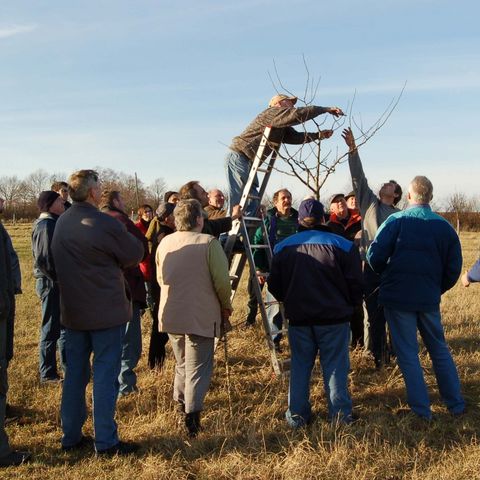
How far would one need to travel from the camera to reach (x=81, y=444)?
15.3 feet

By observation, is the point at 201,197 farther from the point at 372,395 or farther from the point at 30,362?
the point at 30,362

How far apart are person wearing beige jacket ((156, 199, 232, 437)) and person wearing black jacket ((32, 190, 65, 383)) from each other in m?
1.93

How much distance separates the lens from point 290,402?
5055mm

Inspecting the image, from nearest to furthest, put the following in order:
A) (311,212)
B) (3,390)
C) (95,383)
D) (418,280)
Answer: (3,390)
(95,383)
(311,212)
(418,280)

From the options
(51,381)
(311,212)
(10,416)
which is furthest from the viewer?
(51,381)

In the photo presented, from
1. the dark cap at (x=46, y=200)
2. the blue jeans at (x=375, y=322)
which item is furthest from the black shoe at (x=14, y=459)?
the blue jeans at (x=375, y=322)

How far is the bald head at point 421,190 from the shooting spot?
5.25 meters

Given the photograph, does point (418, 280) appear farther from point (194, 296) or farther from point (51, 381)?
point (51, 381)

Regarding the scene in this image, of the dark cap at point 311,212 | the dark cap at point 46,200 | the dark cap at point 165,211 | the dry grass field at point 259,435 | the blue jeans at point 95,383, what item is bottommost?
the dry grass field at point 259,435

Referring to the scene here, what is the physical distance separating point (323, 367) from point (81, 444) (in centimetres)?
214

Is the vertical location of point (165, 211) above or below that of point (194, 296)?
above

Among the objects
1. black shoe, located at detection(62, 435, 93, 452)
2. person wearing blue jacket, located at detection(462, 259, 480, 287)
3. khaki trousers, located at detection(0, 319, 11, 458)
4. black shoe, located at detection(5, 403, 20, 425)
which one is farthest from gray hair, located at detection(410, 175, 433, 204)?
black shoe, located at detection(5, 403, 20, 425)

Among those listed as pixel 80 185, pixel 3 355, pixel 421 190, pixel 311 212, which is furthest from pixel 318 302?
pixel 3 355

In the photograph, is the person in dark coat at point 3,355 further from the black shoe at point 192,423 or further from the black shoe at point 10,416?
the black shoe at point 192,423
